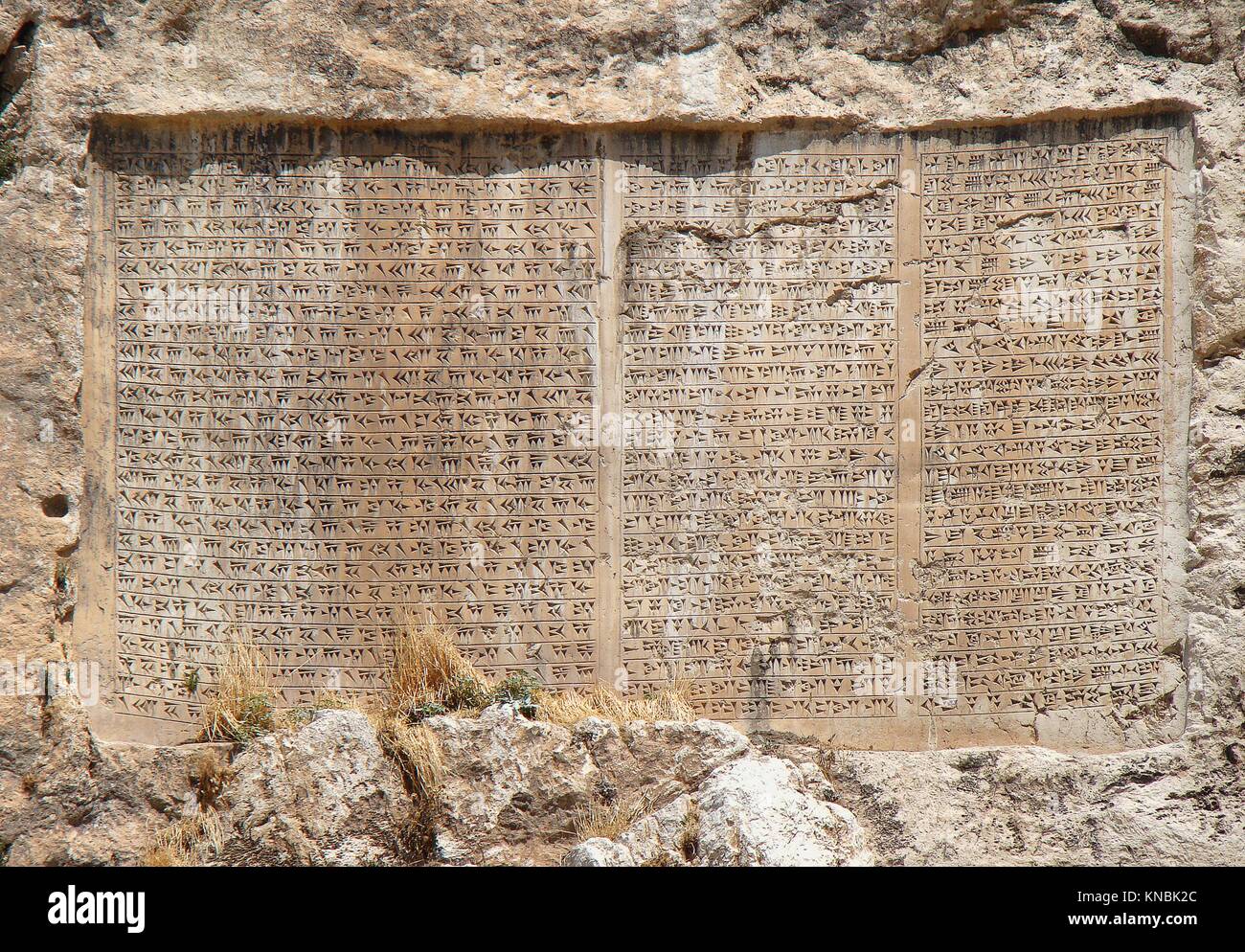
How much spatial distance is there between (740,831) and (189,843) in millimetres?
2520

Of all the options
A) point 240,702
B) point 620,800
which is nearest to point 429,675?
point 240,702

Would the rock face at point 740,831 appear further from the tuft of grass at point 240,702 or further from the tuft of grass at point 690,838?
the tuft of grass at point 240,702

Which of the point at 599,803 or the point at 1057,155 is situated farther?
the point at 1057,155

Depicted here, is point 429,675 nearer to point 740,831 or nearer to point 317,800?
point 317,800

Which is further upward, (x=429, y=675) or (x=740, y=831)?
(x=429, y=675)

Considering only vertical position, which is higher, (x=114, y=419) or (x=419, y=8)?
(x=419, y=8)

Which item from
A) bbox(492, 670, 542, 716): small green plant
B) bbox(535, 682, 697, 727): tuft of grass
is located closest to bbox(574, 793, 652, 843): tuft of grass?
bbox(535, 682, 697, 727): tuft of grass

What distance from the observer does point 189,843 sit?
15.8 feet

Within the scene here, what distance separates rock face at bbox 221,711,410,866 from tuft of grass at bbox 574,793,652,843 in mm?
820

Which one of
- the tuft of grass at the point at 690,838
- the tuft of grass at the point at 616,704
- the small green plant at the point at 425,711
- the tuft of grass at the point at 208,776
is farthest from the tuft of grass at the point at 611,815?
the tuft of grass at the point at 208,776

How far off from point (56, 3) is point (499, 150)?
7.19 ft

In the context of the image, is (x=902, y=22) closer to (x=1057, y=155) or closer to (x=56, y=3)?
(x=1057, y=155)

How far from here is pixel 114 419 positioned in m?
5.09

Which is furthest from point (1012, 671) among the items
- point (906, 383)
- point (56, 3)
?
point (56, 3)
